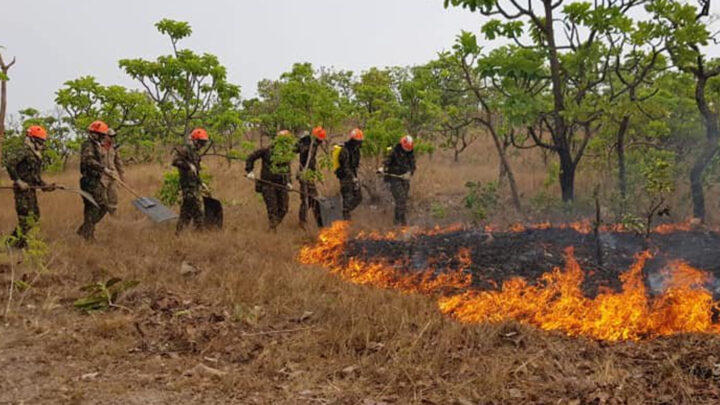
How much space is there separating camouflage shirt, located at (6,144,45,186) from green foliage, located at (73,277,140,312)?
2.79 meters

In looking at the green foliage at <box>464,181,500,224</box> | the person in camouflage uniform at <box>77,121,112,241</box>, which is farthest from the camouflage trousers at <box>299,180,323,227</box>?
the person in camouflage uniform at <box>77,121,112,241</box>

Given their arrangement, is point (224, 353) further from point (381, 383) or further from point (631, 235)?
point (631, 235)

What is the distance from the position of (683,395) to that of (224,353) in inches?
135

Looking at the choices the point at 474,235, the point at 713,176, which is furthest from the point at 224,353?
the point at 713,176

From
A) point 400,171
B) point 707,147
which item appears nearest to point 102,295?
point 400,171

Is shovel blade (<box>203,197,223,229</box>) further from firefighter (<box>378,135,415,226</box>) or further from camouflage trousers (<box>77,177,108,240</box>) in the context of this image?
firefighter (<box>378,135,415,226</box>)

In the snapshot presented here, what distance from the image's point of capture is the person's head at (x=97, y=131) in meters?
8.38

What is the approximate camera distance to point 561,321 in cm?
489

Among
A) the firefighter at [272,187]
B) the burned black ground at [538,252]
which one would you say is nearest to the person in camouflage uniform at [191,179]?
the firefighter at [272,187]

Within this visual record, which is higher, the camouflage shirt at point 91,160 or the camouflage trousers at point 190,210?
the camouflage shirt at point 91,160

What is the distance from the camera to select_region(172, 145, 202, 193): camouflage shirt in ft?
27.3

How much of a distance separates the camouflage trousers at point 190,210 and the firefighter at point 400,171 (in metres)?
3.18

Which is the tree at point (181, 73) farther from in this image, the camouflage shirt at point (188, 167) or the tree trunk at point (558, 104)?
the tree trunk at point (558, 104)

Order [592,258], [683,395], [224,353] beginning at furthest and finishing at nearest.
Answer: [592,258] < [224,353] < [683,395]
